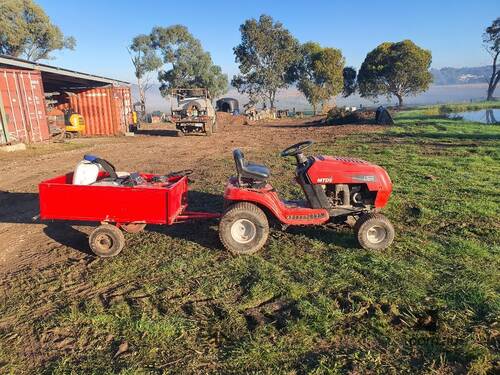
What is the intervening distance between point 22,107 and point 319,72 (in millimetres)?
35124

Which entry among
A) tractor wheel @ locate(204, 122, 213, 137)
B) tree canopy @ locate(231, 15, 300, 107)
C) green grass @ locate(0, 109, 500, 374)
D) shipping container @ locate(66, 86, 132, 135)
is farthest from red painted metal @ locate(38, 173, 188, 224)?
tree canopy @ locate(231, 15, 300, 107)

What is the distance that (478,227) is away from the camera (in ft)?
→ 18.2

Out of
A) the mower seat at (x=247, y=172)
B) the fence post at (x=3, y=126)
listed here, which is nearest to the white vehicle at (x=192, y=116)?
the fence post at (x=3, y=126)

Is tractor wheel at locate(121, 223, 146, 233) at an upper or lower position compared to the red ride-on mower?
lower

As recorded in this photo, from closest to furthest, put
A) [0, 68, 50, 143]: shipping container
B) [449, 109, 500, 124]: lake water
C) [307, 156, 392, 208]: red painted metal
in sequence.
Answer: [307, 156, 392, 208]: red painted metal → [0, 68, 50, 143]: shipping container → [449, 109, 500, 124]: lake water

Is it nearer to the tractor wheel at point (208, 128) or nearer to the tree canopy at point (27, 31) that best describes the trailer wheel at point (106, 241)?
the tractor wheel at point (208, 128)

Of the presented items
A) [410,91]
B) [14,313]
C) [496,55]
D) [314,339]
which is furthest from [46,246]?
[496,55]

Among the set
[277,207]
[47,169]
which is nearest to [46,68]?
[47,169]

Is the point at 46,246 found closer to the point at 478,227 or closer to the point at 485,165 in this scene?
the point at 478,227

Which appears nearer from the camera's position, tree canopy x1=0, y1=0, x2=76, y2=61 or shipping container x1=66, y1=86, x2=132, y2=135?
shipping container x1=66, y1=86, x2=132, y2=135

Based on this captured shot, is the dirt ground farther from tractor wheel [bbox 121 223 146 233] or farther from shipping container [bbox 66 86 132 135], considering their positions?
shipping container [bbox 66 86 132 135]

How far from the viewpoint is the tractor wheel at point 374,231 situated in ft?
15.8

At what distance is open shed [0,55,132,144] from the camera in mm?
15547

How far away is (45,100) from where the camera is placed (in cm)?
1897
